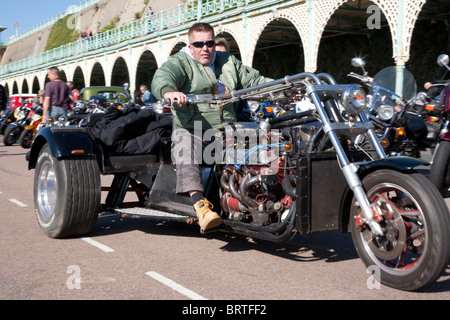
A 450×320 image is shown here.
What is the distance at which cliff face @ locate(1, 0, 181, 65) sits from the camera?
5381 cm

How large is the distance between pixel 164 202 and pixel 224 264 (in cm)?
103

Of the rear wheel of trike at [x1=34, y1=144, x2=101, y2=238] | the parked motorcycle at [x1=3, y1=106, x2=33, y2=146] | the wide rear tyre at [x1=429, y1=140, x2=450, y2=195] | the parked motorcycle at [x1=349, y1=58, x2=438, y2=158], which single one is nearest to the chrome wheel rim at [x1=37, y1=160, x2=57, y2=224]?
the rear wheel of trike at [x1=34, y1=144, x2=101, y2=238]

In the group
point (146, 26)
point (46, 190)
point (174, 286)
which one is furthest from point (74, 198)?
point (146, 26)

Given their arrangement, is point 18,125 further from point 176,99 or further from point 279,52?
point 279,52

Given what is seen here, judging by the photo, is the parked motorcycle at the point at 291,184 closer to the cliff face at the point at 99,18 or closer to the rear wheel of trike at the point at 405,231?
the rear wheel of trike at the point at 405,231

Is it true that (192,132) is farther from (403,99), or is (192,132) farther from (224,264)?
(403,99)

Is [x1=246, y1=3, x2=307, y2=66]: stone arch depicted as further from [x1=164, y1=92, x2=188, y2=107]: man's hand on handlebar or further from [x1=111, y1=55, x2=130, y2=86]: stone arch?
[x1=111, y1=55, x2=130, y2=86]: stone arch

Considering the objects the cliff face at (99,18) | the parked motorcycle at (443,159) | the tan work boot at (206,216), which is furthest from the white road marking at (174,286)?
the cliff face at (99,18)

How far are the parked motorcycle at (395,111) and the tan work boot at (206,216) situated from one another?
411 cm

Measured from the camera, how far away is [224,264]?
419 centimetres

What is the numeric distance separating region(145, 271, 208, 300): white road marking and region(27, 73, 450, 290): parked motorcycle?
0.70 m

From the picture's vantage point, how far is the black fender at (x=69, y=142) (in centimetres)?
502

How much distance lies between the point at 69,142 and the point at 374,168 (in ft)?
9.45
